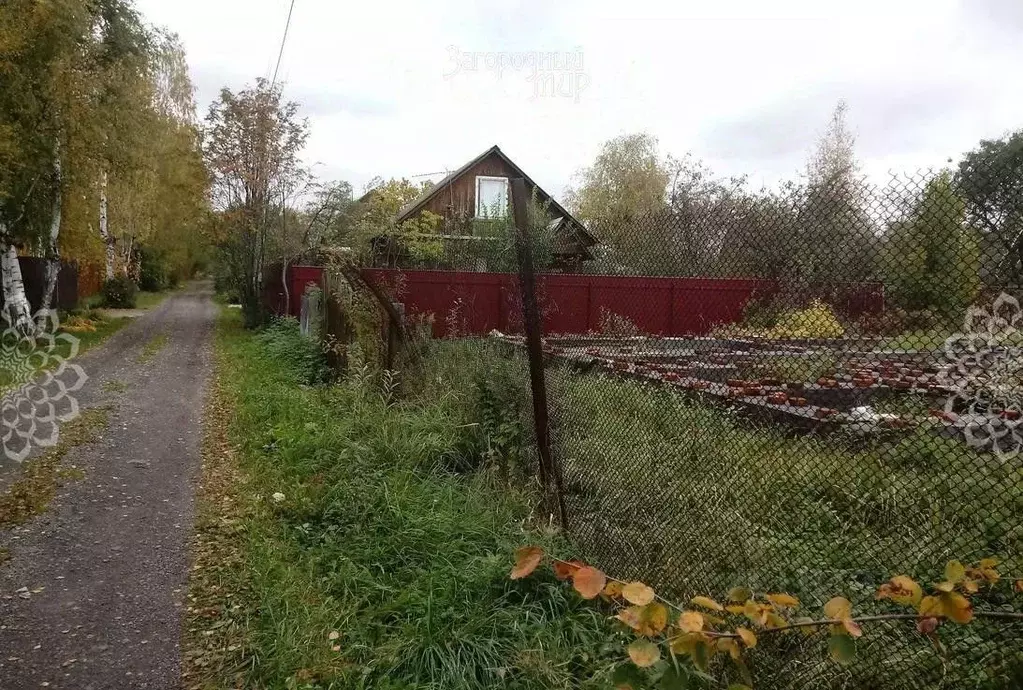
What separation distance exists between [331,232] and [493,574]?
16.3 m

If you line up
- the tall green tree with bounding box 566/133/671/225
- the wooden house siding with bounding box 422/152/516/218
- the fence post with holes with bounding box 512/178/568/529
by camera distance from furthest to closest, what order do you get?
1. the tall green tree with bounding box 566/133/671/225
2. the wooden house siding with bounding box 422/152/516/218
3. the fence post with holes with bounding box 512/178/568/529

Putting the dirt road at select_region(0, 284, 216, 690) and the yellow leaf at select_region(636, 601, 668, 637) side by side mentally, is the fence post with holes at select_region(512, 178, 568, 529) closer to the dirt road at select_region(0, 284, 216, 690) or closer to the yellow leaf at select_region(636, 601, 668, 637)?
the dirt road at select_region(0, 284, 216, 690)

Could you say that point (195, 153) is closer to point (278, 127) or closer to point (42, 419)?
point (278, 127)

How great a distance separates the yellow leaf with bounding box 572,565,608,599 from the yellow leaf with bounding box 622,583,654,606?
5 centimetres

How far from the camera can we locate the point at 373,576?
3.60 m

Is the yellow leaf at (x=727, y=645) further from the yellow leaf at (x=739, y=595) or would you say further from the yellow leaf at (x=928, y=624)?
the yellow leaf at (x=928, y=624)

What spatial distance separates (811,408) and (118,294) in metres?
27.2

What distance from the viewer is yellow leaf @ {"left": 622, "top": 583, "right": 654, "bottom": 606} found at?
3.86 feet

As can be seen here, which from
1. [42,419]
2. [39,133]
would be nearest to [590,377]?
[42,419]

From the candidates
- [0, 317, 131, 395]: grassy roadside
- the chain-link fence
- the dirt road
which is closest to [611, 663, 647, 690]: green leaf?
the chain-link fence

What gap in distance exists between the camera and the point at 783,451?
9.21 ft

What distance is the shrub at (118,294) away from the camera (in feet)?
82.1

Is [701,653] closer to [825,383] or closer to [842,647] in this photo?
[842,647]

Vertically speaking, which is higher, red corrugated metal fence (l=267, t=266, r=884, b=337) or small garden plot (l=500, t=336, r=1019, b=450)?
red corrugated metal fence (l=267, t=266, r=884, b=337)
